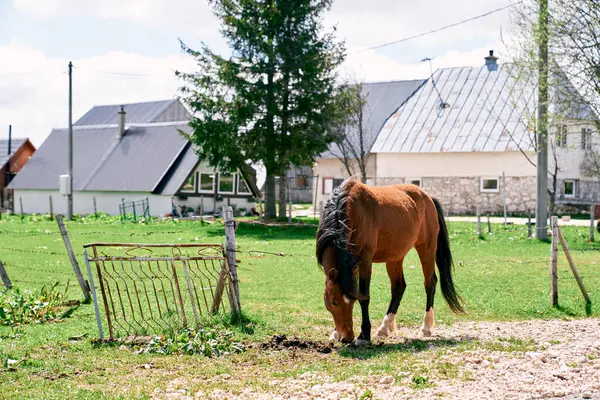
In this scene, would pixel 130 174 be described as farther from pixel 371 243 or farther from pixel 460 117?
pixel 371 243

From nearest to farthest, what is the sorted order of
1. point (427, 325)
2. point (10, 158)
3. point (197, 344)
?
point (197, 344), point (427, 325), point (10, 158)

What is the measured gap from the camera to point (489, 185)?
127ft

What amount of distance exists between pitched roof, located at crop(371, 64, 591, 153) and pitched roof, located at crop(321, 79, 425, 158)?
0.55 metres

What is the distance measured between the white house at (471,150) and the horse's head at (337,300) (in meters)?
29.1

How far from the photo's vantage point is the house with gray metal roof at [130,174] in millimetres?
38938

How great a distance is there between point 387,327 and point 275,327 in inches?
57.0

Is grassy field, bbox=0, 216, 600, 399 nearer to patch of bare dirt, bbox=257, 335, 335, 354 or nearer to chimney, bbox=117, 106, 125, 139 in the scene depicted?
patch of bare dirt, bbox=257, 335, 335, 354

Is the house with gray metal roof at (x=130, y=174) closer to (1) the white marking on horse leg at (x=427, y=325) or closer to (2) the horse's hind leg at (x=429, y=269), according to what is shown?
(2) the horse's hind leg at (x=429, y=269)

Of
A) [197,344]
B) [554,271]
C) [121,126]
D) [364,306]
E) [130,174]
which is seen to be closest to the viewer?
[197,344]

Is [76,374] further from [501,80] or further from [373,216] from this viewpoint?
[501,80]

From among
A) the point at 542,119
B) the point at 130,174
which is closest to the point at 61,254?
the point at 542,119

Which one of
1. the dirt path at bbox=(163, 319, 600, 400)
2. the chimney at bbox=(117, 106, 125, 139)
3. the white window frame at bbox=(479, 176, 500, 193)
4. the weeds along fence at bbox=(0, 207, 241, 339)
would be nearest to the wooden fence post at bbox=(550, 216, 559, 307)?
the dirt path at bbox=(163, 319, 600, 400)

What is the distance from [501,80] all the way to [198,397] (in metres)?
39.6

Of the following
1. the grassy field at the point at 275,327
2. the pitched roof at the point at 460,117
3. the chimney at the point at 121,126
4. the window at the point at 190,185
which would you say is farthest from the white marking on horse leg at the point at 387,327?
the chimney at the point at 121,126
